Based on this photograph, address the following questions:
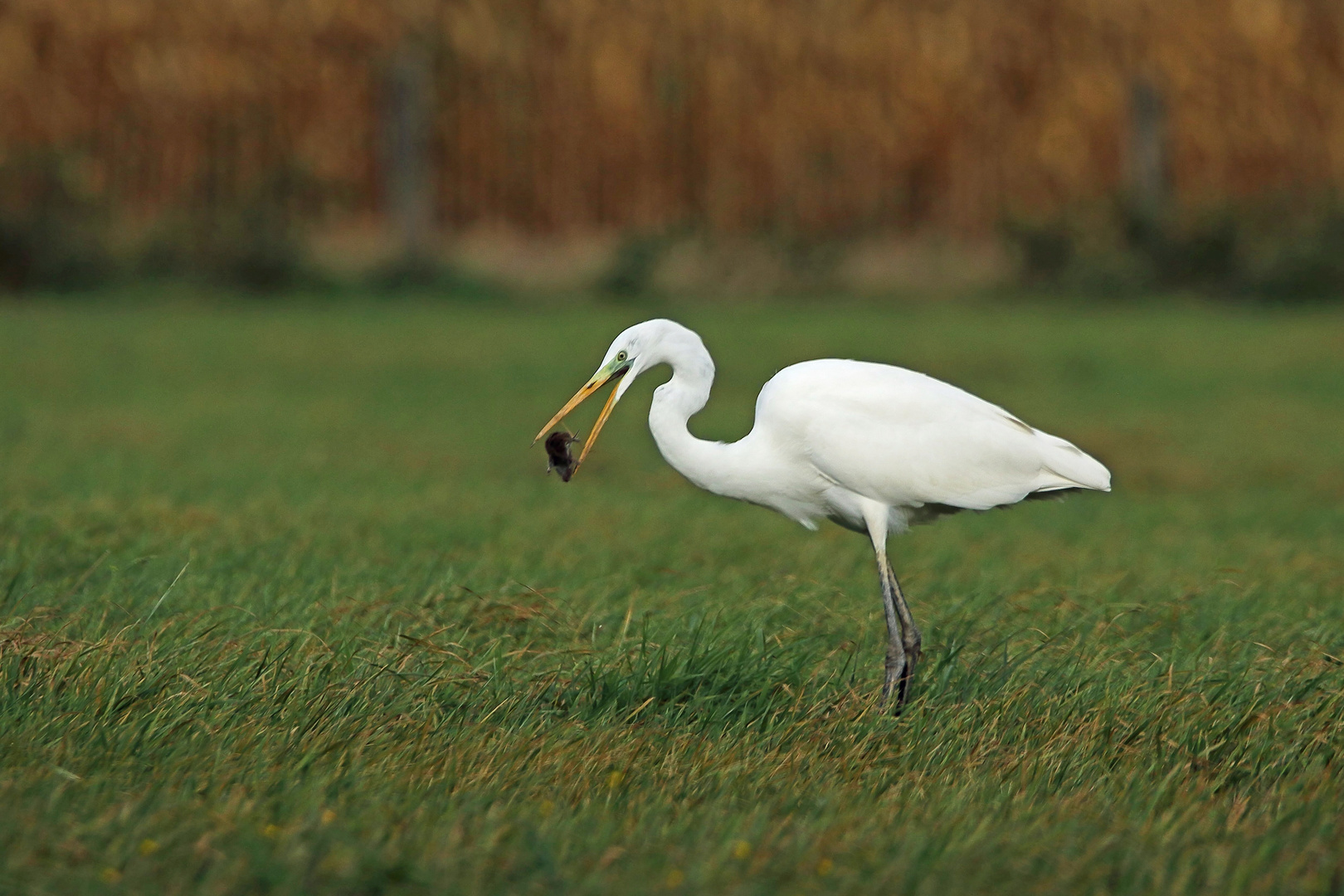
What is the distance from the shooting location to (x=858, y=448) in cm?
508

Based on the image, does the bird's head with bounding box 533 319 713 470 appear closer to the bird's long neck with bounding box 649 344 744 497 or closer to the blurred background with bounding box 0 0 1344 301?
the bird's long neck with bounding box 649 344 744 497

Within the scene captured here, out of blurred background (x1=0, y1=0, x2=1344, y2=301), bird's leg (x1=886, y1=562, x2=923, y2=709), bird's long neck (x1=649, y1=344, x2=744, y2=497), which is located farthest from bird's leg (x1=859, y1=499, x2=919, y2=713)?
blurred background (x1=0, y1=0, x2=1344, y2=301)

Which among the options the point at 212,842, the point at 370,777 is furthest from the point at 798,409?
the point at 212,842

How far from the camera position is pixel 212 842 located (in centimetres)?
342

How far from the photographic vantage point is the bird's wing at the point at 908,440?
5.08 m

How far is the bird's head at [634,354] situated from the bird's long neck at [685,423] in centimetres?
3

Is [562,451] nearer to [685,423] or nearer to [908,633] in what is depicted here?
[685,423]

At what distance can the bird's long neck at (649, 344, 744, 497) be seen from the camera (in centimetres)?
497

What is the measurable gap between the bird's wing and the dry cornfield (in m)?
16.3

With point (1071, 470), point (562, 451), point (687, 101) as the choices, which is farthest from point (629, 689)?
point (687, 101)

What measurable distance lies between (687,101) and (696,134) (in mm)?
427

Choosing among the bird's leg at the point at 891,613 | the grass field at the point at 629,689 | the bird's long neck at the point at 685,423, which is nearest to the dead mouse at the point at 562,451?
the bird's long neck at the point at 685,423

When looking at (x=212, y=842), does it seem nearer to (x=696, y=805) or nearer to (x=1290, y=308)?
(x=696, y=805)

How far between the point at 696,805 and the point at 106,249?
1786cm
